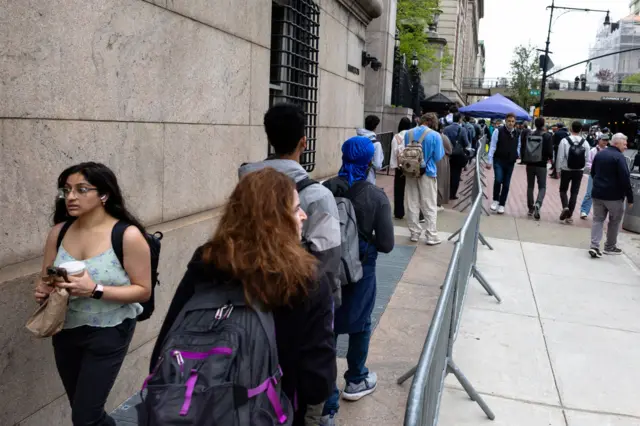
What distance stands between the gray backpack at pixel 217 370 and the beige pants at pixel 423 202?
7.29 metres

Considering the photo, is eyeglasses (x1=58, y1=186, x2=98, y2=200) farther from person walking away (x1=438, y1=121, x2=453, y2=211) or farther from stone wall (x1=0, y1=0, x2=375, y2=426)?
person walking away (x1=438, y1=121, x2=453, y2=211)

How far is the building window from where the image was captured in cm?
710

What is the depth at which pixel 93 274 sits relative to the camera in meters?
2.96

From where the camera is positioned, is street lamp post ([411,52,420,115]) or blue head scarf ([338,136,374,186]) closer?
blue head scarf ([338,136,374,186])

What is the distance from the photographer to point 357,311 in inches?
161

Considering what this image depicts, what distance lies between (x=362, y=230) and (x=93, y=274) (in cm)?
178

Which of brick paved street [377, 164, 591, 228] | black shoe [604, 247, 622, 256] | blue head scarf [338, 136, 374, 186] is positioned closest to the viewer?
blue head scarf [338, 136, 374, 186]

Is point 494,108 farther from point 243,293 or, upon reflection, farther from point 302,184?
point 243,293

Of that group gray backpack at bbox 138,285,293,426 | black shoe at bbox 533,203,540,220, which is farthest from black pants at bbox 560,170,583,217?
gray backpack at bbox 138,285,293,426

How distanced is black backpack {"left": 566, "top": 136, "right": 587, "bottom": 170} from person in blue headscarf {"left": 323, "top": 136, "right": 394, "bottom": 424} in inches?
350

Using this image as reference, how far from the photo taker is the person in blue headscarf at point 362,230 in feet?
13.4

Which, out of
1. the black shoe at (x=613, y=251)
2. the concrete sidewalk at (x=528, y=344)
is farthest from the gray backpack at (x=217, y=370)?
the black shoe at (x=613, y=251)

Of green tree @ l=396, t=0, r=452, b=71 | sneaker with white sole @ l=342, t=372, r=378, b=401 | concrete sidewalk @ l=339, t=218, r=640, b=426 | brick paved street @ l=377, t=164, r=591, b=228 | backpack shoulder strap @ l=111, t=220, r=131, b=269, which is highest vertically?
green tree @ l=396, t=0, r=452, b=71

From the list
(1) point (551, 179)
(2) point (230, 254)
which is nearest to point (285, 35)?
(2) point (230, 254)
